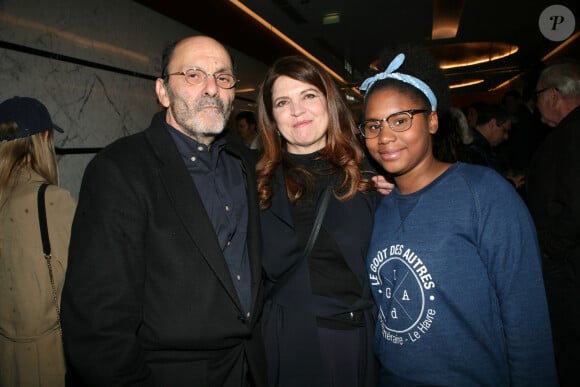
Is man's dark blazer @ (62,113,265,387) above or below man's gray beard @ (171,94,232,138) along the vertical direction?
below

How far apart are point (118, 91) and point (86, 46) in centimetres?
59

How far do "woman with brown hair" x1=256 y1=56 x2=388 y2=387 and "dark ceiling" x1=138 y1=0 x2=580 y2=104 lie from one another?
12.4 ft

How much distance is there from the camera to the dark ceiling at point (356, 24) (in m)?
5.65

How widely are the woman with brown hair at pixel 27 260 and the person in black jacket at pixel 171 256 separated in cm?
76

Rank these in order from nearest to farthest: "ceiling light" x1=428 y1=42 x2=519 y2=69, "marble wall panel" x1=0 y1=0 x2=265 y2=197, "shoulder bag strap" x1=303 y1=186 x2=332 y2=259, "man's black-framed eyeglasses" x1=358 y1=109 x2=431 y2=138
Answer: "man's black-framed eyeglasses" x1=358 y1=109 x2=431 y2=138 → "shoulder bag strap" x1=303 y1=186 x2=332 y2=259 → "marble wall panel" x1=0 y1=0 x2=265 y2=197 → "ceiling light" x1=428 y1=42 x2=519 y2=69

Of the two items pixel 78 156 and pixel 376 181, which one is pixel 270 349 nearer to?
pixel 376 181

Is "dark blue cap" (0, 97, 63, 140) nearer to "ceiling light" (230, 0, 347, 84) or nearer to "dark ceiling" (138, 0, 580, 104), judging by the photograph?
"dark ceiling" (138, 0, 580, 104)

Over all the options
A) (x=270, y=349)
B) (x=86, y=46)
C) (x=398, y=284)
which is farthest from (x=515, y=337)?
(x=86, y=46)

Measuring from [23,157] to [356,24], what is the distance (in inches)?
260

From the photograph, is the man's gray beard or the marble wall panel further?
the marble wall panel

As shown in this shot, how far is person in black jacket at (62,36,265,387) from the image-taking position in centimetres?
128

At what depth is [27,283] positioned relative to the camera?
6.54 feet

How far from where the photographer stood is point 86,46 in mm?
3793

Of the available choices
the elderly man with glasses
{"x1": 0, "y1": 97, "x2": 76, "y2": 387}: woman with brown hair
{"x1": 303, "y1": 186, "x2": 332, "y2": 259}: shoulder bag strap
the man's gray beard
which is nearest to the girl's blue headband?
{"x1": 303, "y1": 186, "x2": 332, "y2": 259}: shoulder bag strap
